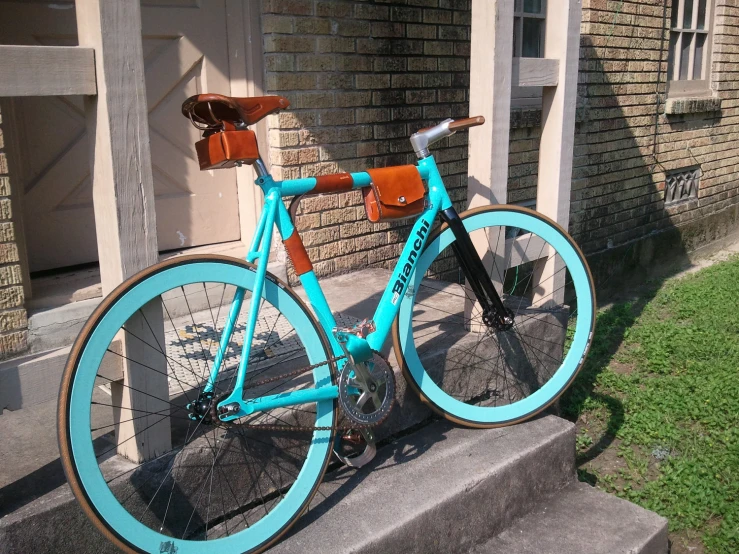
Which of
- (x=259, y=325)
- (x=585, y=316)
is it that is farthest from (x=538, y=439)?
(x=259, y=325)

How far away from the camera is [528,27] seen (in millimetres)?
6117

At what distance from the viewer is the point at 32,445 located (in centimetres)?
260

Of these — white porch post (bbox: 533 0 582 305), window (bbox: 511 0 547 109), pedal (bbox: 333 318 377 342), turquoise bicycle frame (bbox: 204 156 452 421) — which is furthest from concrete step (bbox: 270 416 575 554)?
window (bbox: 511 0 547 109)

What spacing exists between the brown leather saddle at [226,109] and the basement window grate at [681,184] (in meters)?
6.46

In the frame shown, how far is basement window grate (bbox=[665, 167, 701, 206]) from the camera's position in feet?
26.1

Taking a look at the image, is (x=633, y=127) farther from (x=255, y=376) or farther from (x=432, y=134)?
(x=255, y=376)

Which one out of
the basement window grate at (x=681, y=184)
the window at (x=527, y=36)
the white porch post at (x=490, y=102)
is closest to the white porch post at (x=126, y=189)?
the white porch post at (x=490, y=102)

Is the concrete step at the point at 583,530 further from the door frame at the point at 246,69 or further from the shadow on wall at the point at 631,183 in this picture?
the shadow on wall at the point at 631,183

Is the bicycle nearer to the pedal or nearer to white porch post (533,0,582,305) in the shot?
the pedal

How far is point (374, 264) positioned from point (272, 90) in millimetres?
1310

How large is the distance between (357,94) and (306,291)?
2289 millimetres

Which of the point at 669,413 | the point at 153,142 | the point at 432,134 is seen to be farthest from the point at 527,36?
the point at 432,134

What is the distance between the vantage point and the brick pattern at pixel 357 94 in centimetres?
409

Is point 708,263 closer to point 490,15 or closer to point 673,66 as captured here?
point 673,66
